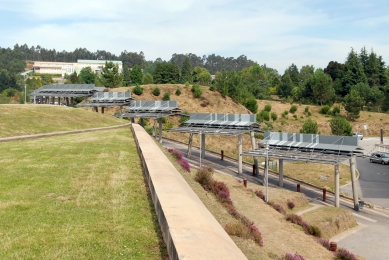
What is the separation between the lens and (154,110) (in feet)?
167

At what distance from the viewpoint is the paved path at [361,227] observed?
21.7m

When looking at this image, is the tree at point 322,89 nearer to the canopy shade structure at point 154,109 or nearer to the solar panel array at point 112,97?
the solar panel array at point 112,97

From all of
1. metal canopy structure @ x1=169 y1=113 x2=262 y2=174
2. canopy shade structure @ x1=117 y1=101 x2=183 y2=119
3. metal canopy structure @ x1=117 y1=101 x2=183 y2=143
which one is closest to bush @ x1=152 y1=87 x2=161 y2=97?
metal canopy structure @ x1=117 y1=101 x2=183 y2=143

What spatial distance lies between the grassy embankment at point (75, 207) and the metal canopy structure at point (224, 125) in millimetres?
17759

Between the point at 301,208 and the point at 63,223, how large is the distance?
71.5 feet

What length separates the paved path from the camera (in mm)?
21719

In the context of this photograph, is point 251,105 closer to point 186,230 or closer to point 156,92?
point 156,92

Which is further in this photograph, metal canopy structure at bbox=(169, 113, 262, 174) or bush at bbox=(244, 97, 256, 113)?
bush at bbox=(244, 97, 256, 113)

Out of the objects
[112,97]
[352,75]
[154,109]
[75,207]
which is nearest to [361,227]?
[75,207]

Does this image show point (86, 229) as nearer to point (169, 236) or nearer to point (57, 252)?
point (57, 252)

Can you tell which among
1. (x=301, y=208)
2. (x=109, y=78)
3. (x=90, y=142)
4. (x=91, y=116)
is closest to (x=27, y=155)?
(x=90, y=142)

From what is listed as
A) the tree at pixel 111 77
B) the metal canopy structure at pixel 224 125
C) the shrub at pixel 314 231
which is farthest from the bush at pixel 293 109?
the shrub at pixel 314 231

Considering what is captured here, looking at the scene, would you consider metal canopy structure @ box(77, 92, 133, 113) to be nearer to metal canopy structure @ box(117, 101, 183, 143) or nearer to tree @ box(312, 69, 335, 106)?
metal canopy structure @ box(117, 101, 183, 143)

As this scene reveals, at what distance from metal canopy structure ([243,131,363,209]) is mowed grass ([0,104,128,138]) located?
1659 centimetres
